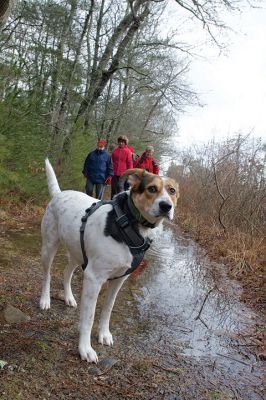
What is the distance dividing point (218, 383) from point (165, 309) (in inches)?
59.8

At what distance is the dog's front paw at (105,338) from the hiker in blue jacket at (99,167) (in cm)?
592

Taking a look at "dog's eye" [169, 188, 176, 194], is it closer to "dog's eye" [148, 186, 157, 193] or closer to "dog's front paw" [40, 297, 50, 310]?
"dog's eye" [148, 186, 157, 193]

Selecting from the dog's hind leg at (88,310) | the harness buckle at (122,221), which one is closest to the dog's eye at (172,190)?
the harness buckle at (122,221)

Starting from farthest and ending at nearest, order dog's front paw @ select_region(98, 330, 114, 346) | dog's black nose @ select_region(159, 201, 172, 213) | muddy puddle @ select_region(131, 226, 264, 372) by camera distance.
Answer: muddy puddle @ select_region(131, 226, 264, 372)
dog's front paw @ select_region(98, 330, 114, 346)
dog's black nose @ select_region(159, 201, 172, 213)

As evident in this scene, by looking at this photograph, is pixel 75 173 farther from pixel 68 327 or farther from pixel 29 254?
pixel 68 327

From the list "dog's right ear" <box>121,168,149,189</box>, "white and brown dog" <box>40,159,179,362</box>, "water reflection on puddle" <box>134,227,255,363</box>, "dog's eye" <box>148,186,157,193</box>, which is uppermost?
"dog's right ear" <box>121,168,149,189</box>

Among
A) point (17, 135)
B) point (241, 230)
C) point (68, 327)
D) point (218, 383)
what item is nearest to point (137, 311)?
point (68, 327)

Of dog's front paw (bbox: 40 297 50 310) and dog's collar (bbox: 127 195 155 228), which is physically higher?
dog's collar (bbox: 127 195 155 228)

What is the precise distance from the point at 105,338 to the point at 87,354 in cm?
38

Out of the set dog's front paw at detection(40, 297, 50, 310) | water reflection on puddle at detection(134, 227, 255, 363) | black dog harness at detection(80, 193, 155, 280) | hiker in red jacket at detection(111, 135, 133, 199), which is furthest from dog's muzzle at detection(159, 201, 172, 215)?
hiker in red jacket at detection(111, 135, 133, 199)

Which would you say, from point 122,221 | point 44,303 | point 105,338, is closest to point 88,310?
point 105,338

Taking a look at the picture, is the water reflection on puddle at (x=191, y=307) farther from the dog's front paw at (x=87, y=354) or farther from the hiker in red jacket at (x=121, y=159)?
the hiker in red jacket at (x=121, y=159)

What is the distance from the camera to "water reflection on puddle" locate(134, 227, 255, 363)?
12.6 feet

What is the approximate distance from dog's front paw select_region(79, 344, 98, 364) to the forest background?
11.1ft
